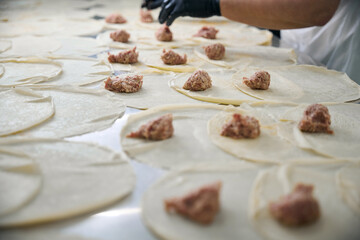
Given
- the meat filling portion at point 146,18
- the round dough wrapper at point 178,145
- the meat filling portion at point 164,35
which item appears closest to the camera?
the round dough wrapper at point 178,145

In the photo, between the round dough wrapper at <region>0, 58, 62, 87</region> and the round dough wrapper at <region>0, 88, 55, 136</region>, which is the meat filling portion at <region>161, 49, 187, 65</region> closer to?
the round dough wrapper at <region>0, 58, 62, 87</region>

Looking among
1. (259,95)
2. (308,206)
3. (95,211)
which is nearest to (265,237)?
(308,206)

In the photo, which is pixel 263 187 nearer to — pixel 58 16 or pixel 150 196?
pixel 150 196

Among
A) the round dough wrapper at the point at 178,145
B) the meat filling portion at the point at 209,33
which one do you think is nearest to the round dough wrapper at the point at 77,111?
the round dough wrapper at the point at 178,145

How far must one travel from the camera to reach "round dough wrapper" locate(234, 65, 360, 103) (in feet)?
6.56

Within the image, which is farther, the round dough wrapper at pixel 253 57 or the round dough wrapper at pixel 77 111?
the round dough wrapper at pixel 253 57

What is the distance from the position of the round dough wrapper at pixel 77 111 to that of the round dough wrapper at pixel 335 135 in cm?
87

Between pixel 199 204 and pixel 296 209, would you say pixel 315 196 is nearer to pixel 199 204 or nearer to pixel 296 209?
pixel 296 209

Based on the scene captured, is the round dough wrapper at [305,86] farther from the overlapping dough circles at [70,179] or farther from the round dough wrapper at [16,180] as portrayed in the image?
the round dough wrapper at [16,180]

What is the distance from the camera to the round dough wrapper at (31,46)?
2633mm

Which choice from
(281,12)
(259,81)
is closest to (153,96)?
(259,81)

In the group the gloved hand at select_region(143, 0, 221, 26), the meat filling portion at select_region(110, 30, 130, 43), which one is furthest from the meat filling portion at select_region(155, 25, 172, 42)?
the meat filling portion at select_region(110, 30, 130, 43)

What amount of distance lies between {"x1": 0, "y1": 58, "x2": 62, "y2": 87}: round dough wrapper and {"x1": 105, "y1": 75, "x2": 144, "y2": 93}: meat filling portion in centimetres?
45

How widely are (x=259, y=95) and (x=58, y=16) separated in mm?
3183
